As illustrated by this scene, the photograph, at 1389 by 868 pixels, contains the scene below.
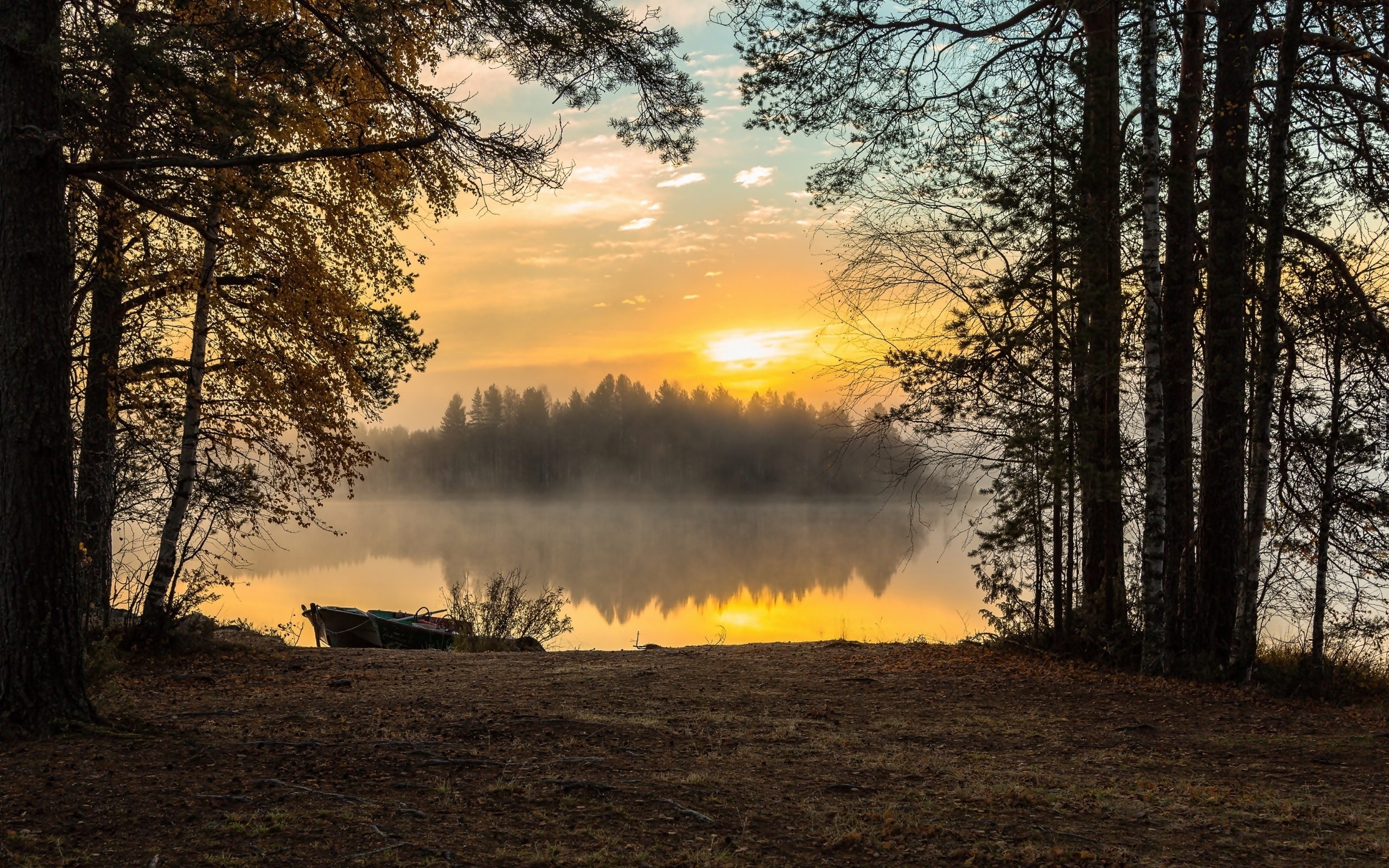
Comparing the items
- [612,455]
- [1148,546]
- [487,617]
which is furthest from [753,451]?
[1148,546]

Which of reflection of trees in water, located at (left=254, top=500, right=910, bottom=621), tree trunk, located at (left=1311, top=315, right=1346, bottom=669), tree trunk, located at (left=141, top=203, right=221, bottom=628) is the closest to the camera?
tree trunk, located at (left=1311, top=315, right=1346, bottom=669)

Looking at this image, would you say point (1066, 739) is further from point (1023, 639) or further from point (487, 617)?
point (487, 617)

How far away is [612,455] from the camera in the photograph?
90.4 meters

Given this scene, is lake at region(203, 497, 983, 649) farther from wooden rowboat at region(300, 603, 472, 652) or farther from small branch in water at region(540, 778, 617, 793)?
small branch in water at region(540, 778, 617, 793)

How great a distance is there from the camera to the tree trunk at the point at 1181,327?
8.02 meters

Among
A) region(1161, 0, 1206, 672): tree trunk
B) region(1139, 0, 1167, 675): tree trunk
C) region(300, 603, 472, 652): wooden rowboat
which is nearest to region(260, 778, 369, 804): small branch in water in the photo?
region(1139, 0, 1167, 675): tree trunk

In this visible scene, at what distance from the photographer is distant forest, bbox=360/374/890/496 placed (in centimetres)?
8969

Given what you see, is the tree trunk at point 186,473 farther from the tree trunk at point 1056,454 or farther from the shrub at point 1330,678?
the shrub at point 1330,678

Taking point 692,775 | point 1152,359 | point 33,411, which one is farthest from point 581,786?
point 1152,359

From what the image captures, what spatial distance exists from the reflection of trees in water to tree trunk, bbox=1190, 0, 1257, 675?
11.3 feet

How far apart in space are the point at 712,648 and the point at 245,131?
22.9 ft

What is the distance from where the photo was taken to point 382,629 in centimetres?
1427

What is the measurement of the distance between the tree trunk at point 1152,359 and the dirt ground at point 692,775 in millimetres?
757

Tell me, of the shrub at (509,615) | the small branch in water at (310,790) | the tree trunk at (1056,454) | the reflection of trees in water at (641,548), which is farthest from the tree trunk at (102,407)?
the tree trunk at (1056,454)
